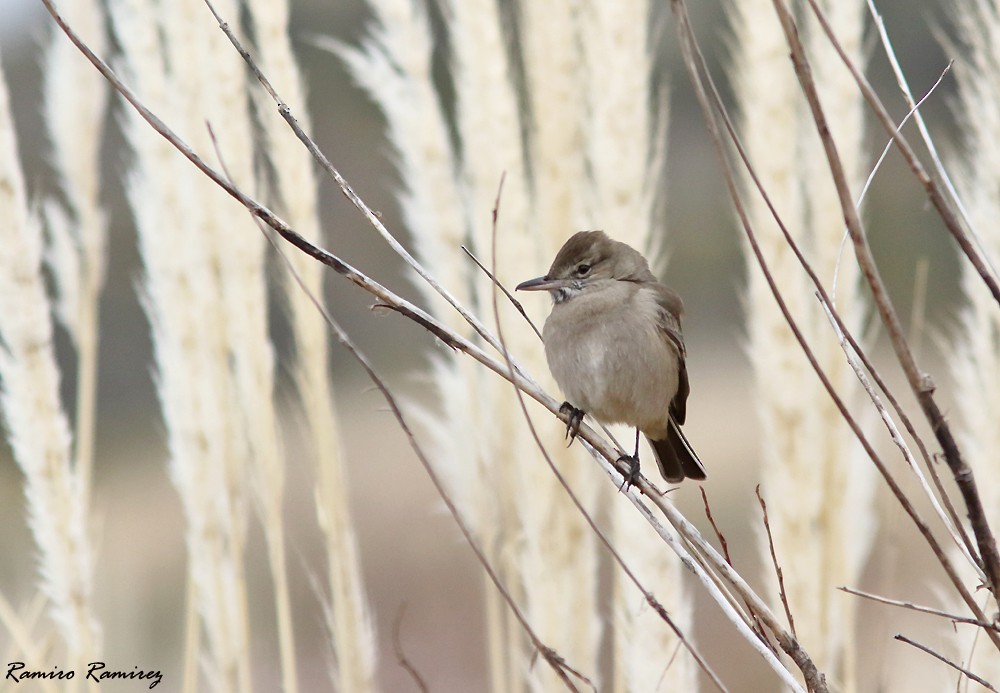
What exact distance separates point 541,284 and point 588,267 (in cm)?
23

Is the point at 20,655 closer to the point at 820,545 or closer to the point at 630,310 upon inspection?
the point at 630,310

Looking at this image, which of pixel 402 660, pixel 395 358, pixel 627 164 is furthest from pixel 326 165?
pixel 395 358

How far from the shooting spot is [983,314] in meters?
2.65

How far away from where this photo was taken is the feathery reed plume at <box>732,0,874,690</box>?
2.71 meters

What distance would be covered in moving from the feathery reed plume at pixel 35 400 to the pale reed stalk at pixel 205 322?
1.05 feet

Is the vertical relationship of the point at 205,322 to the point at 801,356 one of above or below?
above

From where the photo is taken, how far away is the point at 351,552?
9.21 feet

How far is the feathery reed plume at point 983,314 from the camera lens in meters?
2.60

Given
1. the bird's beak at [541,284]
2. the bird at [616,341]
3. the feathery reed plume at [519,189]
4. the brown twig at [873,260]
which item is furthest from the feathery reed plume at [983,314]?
the brown twig at [873,260]

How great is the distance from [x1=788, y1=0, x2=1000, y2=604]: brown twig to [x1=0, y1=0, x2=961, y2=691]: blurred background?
609 cm

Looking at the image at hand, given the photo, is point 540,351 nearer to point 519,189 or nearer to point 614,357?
point 614,357

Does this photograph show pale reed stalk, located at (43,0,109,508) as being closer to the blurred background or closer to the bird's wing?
the bird's wing

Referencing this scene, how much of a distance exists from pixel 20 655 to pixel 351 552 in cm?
81

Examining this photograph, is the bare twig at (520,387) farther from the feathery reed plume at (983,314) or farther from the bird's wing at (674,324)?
the bird's wing at (674,324)
